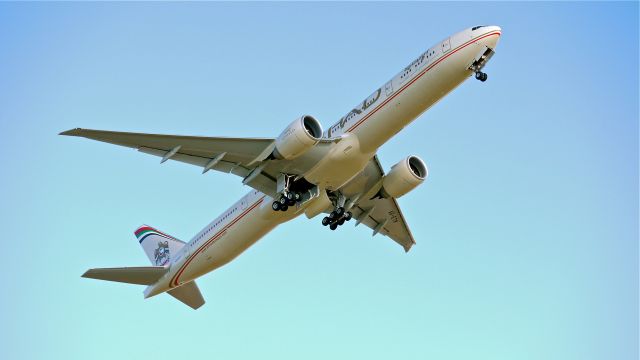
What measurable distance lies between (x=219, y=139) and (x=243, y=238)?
514cm

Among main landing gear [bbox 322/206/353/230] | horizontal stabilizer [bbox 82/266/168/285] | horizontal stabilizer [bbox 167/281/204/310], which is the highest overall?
main landing gear [bbox 322/206/353/230]

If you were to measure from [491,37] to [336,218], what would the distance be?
10920mm

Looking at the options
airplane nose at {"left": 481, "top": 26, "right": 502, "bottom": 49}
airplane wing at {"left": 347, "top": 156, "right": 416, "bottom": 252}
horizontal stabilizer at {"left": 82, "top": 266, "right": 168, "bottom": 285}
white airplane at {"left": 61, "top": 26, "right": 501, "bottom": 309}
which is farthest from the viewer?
airplane wing at {"left": 347, "top": 156, "right": 416, "bottom": 252}

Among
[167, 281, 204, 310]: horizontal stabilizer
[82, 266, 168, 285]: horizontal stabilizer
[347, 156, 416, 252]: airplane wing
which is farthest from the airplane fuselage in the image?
[167, 281, 204, 310]: horizontal stabilizer

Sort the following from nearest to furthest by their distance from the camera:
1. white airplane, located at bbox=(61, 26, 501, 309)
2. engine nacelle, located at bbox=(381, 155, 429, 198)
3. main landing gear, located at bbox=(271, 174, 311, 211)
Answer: white airplane, located at bbox=(61, 26, 501, 309) < main landing gear, located at bbox=(271, 174, 311, 211) < engine nacelle, located at bbox=(381, 155, 429, 198)

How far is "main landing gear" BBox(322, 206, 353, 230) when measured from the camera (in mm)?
34969

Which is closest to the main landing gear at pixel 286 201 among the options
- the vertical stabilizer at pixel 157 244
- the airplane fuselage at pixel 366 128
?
the airplane fuselage at pixel 366 128

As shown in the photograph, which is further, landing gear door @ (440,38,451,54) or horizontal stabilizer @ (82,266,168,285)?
horizontal stabilizer @ (82,266,168,285)

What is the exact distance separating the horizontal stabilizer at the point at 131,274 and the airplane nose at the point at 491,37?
57.3 feet

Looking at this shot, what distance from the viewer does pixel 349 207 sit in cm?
3494

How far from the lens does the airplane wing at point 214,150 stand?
29.5 metres

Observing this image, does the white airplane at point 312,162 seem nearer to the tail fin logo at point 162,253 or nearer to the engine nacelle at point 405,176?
the engine nacelle at point 405,176

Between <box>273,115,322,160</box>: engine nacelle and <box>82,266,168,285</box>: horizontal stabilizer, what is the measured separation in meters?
10.00

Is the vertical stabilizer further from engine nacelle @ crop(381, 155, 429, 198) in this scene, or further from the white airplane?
engine nacelle @ crop(381, 155, 429, 198)
